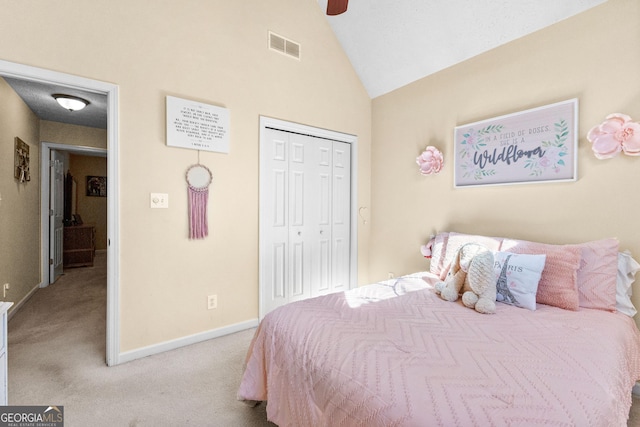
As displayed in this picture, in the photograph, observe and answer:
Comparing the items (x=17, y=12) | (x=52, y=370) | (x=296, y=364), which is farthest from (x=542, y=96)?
(x=52, y=370)

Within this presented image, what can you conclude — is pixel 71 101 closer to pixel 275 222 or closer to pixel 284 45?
pixel 284 45

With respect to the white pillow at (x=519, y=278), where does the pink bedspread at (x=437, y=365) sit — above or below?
below

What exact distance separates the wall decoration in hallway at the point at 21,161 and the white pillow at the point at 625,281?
5.30 meters

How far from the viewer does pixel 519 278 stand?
180 centimetres

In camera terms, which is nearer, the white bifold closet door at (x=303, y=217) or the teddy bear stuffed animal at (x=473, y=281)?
the teddy bear stuffed animal at (x=473, y=281)

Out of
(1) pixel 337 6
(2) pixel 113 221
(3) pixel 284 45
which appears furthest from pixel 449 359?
(3) pixel 284 45

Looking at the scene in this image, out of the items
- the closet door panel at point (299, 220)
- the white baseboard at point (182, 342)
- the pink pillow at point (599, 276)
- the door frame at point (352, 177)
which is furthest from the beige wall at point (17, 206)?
the pink pillow at point (599, 276)

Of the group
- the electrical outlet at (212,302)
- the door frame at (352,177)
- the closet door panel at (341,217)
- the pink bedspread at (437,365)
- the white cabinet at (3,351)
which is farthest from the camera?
the closet door panel at (341,217)

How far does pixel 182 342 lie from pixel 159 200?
1.18m

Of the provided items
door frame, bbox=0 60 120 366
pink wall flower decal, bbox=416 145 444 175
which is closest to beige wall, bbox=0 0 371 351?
door frame, bbox=0 60 120 366

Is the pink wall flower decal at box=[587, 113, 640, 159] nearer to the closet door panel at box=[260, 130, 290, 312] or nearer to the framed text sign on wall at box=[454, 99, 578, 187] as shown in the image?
the framed text sign on wall at box=[454, 99, 578, 187]

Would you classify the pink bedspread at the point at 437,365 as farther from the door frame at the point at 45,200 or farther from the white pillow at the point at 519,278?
the door frame at the point at 45,200

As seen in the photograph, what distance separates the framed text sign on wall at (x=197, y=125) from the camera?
7.60ft

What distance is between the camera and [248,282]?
2.77 m
